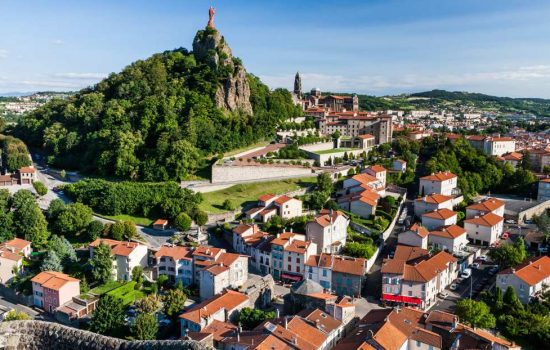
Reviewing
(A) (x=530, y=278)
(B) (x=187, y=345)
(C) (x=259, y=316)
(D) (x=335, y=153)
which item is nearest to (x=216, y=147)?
(D) (x=335, y=153)

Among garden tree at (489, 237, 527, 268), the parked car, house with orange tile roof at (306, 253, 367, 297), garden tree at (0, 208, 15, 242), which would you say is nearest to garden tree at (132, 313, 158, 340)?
house with orange tile roof at (306, 253, 367, 297)

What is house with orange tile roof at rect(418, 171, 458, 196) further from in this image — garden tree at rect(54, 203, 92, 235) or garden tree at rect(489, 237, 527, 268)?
garden tree at rect(54, 203, 92, 235)

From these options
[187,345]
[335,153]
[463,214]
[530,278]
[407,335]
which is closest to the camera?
[187,345]

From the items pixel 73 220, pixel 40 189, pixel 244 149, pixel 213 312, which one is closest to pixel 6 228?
pixel 73 220

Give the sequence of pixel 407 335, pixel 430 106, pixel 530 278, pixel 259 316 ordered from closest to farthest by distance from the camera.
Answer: pixel 407 335
pixel 259 316
pixel 530 278
pixel 430 106

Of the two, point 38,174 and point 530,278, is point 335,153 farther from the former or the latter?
point 38,174

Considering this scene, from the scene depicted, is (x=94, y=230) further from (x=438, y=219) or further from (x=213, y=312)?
(x=438, y=219)

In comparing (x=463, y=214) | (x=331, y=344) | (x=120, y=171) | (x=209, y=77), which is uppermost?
(x=209, y=77)
